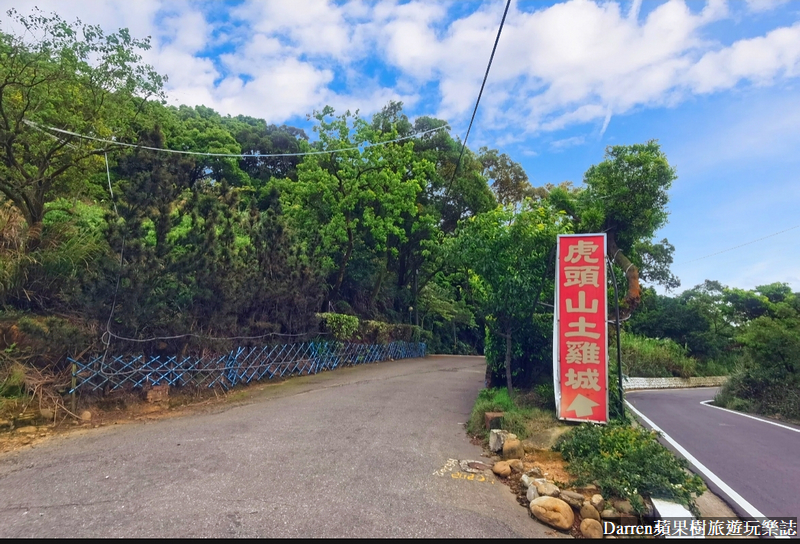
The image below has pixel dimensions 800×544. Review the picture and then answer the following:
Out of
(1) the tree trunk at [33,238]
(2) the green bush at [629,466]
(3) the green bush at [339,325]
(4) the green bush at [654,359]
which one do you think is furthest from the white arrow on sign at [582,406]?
(4) the green bush at [654,359]

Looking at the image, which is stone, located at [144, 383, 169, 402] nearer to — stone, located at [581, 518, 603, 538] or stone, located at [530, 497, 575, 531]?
stone, located at [530, 497, 575, 531]

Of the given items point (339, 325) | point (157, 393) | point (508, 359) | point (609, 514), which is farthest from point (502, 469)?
point (339, 325)

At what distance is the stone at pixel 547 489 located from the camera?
4.94 m

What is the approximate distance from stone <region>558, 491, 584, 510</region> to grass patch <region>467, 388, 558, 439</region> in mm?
2063

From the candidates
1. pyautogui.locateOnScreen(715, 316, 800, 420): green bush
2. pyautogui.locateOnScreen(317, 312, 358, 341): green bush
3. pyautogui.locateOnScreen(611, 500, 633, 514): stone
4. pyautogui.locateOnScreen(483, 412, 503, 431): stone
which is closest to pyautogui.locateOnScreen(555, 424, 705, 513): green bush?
pyautogui.locateOnScreen(611, 500, 633, 514): stone

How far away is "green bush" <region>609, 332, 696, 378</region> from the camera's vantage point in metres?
20.4

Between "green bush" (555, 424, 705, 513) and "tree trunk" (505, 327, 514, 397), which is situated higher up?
"tree trunk" (505, 327, 514, 397)

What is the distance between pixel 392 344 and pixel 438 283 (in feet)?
26.7

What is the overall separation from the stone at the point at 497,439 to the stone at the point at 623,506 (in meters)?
2.09

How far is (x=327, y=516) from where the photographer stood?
4.27m

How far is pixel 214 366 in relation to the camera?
1026cm

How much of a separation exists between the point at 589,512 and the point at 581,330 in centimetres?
320

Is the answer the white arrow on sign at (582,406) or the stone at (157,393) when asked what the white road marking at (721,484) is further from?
the stone at (157,393)

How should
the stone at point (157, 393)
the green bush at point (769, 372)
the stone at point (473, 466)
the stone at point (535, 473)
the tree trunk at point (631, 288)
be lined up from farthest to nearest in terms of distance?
the tree trunk at point (631, 288) < the green bush at point (769, 372) < the stone at point (157, 393) < the stone at point (473, 466) < the stone at point (535, 473)
